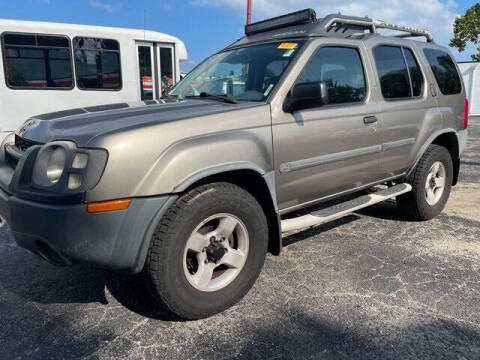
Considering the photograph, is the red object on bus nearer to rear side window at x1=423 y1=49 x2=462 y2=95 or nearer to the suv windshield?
the suv windshield

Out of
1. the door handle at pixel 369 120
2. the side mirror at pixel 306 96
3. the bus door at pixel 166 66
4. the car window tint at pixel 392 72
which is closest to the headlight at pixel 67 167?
the side mirror at pixel 306 96

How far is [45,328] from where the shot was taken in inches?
104

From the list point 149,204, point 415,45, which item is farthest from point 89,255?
point 415,45

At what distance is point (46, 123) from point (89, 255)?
104cm

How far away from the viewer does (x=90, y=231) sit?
87.7 inches

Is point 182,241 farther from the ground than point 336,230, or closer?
farther from the ground

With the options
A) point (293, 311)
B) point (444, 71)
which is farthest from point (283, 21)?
point (293, 311)

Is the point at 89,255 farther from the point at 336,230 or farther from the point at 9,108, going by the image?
the point at 9,108

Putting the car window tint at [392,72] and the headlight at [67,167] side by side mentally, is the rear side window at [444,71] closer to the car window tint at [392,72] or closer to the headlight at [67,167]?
the car window tint at [392,72]

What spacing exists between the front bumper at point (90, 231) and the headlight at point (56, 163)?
6.8 inches

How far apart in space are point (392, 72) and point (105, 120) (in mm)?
2854

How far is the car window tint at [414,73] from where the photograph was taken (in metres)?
4.26

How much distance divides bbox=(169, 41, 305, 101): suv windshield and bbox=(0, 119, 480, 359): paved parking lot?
1.51m

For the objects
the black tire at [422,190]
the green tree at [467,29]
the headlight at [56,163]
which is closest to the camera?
the headlight at [56,163]
